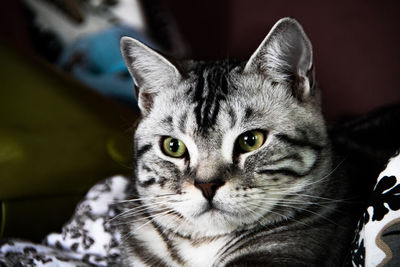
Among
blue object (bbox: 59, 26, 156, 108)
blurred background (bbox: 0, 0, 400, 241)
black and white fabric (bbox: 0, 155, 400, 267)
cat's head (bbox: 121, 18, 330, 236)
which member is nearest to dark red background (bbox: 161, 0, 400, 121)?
blurred background (bbox: 0, 0, 400, 241)

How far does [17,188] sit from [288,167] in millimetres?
800

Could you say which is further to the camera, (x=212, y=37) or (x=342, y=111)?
(x=212, y=37)

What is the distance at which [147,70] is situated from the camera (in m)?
1.08

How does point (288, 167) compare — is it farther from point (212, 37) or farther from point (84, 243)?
point (212, 37)

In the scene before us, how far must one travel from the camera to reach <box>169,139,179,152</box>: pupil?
994mm

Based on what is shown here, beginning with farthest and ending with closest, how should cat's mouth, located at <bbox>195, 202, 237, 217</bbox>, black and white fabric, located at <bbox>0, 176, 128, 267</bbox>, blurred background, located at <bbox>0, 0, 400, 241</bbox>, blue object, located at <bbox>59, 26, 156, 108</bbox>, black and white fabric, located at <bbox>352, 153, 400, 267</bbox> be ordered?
blue object, located at <bbox>59, 26, 156, 108</bbox> → blurred background, located at <bbox>0, 0, 400, 241</bbox> → black and white fabric, located at <bbox>0, 176, 128, 267</bbox> → cat's mouth, located at <bbox>195, 202, 237, 217</bbox> → black and white fabric, located at <bbox>352, 153, 400, 267</bbox>

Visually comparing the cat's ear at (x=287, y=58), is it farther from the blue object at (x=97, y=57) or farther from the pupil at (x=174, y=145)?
the blue object at (x=97, y=57)

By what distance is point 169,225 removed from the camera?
3.32 ft

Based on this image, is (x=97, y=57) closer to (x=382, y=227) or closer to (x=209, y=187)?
(x=209, y=187)

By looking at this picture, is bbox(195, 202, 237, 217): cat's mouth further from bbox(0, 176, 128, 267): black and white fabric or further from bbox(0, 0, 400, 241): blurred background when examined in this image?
bbox(0, 0, 400, 241): blurred background

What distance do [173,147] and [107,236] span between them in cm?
40

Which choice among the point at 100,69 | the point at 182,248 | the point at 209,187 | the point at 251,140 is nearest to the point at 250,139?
the point at 251,140

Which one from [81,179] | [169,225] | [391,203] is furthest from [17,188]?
[391,203]

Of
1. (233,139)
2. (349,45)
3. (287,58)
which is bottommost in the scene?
(233,139)
